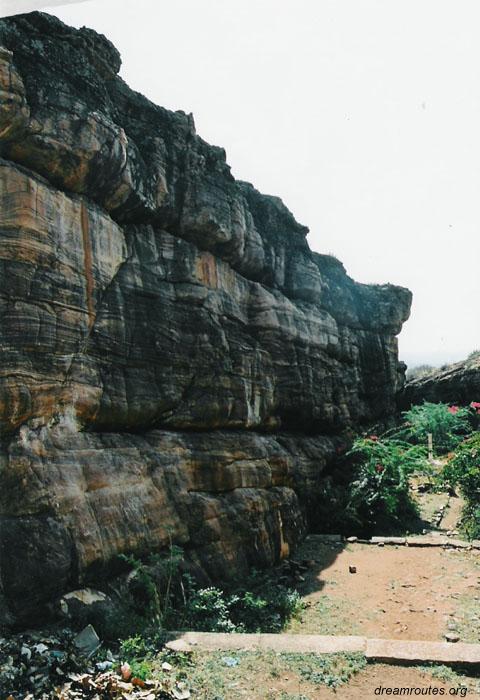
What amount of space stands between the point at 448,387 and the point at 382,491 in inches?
503

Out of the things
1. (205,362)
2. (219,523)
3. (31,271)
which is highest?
(31,271)

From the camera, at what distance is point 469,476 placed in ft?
44.0

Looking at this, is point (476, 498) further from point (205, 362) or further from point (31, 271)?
point (31, 271)

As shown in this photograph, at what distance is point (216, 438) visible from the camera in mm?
10766

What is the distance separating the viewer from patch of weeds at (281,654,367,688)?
5.64 meters

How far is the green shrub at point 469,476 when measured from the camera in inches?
503

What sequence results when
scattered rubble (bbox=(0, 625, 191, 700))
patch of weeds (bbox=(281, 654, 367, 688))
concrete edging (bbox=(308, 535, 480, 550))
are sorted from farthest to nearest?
1. concrete edging (bbox=(308, 535, 480, 550))
2. patch of weeds (bbox=(281, 654, 367, 688))
3. scattered rubble (bbox=(0, 625, 191, 700))

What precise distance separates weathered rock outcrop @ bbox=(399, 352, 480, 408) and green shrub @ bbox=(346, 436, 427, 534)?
396 inches

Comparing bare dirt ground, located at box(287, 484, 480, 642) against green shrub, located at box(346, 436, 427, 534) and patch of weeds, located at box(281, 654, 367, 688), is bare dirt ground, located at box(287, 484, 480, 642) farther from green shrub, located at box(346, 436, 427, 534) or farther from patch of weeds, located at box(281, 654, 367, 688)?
green shrub, located at box(346, 436, 427, 534)

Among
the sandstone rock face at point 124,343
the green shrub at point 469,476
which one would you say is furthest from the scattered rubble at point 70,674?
the green shrub at point 469,476

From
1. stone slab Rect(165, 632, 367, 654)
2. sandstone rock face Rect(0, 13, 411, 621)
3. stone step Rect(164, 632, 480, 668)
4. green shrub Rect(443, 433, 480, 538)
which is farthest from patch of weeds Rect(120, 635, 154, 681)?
green shrub Rect(443, 433, 480, 538)

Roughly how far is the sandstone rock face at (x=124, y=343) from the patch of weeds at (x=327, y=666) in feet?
9.15

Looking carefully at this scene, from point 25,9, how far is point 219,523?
8819 mm

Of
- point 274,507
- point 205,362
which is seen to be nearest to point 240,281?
point 205,362
